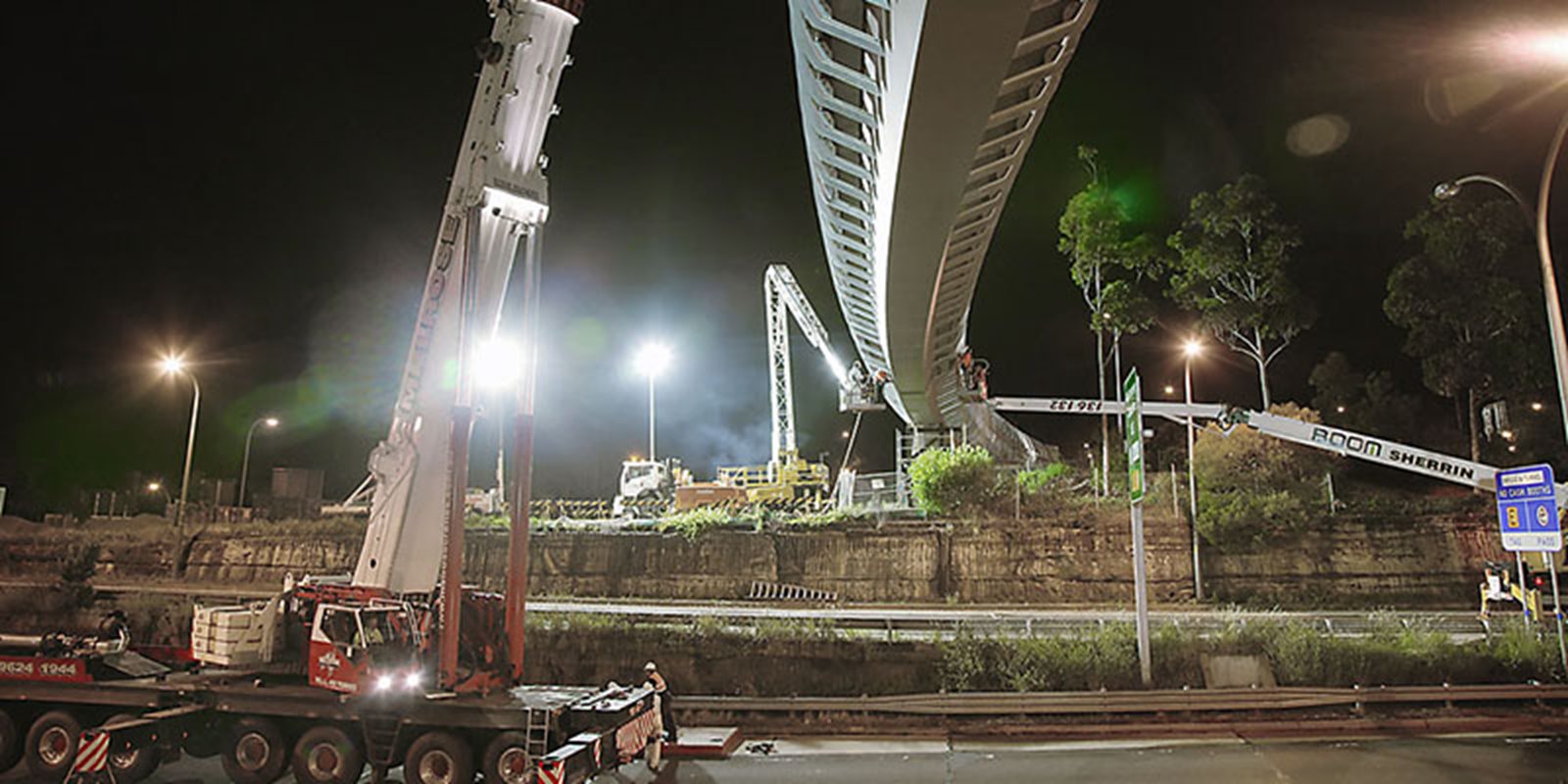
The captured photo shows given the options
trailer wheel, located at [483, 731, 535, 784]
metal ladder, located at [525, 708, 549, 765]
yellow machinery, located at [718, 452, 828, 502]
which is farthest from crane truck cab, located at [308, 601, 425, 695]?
yellow machinery, located at [718, 452, 828, 502]

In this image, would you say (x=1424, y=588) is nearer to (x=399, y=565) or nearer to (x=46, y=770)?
(x=399, y=565)

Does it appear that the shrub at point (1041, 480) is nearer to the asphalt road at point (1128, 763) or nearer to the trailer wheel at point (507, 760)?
the asphalt road at point (1128, 763)

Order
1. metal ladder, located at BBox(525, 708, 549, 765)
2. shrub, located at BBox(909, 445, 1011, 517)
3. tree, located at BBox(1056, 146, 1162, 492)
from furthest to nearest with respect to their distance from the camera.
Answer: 1. tree, located at BBox(1056, 146, 1162, 492)
2. shrub, located at BBox(909, 445, 1011, 517)
3. metal ladder, located at BBox(525, 708, 549, 765)

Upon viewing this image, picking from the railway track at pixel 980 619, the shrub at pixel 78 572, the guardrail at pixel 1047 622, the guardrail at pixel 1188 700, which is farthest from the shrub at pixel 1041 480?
the shrub at pixel 78 572

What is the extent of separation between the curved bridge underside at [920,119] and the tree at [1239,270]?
2415cm

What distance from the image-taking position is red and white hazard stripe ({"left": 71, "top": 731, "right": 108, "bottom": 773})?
29.9ft

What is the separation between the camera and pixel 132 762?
9688mm

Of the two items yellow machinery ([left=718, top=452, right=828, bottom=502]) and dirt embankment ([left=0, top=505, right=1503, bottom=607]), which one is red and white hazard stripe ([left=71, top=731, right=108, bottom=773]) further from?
yellow machinery ([left=718, top=452, right=828, bottom=502])

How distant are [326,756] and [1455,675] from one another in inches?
641

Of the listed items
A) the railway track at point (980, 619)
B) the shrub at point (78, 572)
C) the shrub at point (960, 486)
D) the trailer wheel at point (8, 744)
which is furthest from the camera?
the shrub at point (960, 486)

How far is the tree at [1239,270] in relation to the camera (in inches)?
1460

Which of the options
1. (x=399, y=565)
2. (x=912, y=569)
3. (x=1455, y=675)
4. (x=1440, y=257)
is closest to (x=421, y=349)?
(x=399, y=565)

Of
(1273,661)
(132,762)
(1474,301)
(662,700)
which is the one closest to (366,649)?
Answer: (132,762)

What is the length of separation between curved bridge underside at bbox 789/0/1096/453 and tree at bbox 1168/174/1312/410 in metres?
24.1
